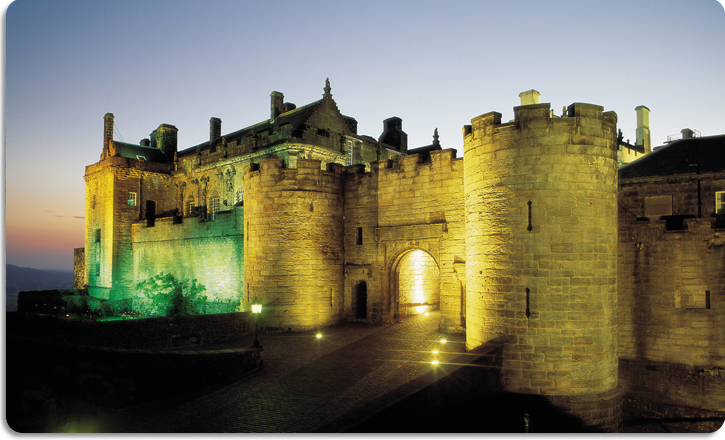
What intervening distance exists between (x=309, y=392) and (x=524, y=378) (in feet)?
13.0

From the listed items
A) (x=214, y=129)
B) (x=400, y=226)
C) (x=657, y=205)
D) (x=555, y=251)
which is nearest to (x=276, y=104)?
(x=214, y=129)

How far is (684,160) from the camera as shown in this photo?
619 inches

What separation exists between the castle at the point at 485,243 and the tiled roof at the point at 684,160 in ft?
0.28

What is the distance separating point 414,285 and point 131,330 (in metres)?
9.12

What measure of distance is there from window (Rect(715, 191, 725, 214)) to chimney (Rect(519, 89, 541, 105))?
18.5 ft

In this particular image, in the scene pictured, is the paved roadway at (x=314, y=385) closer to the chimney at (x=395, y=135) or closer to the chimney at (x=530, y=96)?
the chimney at (x=530, y=96)

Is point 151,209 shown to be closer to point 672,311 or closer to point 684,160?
point 684,160

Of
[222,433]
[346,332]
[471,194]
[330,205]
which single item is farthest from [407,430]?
[330,205]

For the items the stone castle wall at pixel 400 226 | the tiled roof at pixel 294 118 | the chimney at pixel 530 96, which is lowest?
the stone castle wall at pixel 400 226

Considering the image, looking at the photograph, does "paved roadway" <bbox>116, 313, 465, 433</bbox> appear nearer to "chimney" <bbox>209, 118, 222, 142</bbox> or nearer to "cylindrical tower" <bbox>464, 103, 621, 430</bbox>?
"cylindrical tower" <bbox>464, 103, 621, 430</bbox>

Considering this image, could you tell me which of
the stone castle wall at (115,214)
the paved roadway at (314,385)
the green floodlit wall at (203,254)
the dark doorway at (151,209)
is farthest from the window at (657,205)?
the stone castle wall at (115,214)

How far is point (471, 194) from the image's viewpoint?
1085 cm

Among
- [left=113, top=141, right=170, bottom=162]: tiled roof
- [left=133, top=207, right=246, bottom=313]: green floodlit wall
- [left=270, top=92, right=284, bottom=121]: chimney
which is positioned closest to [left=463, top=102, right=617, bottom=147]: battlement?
[left=133, top=207, right=246, bottom=313]: green floodlit wall

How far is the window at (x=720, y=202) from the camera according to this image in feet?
47.7
